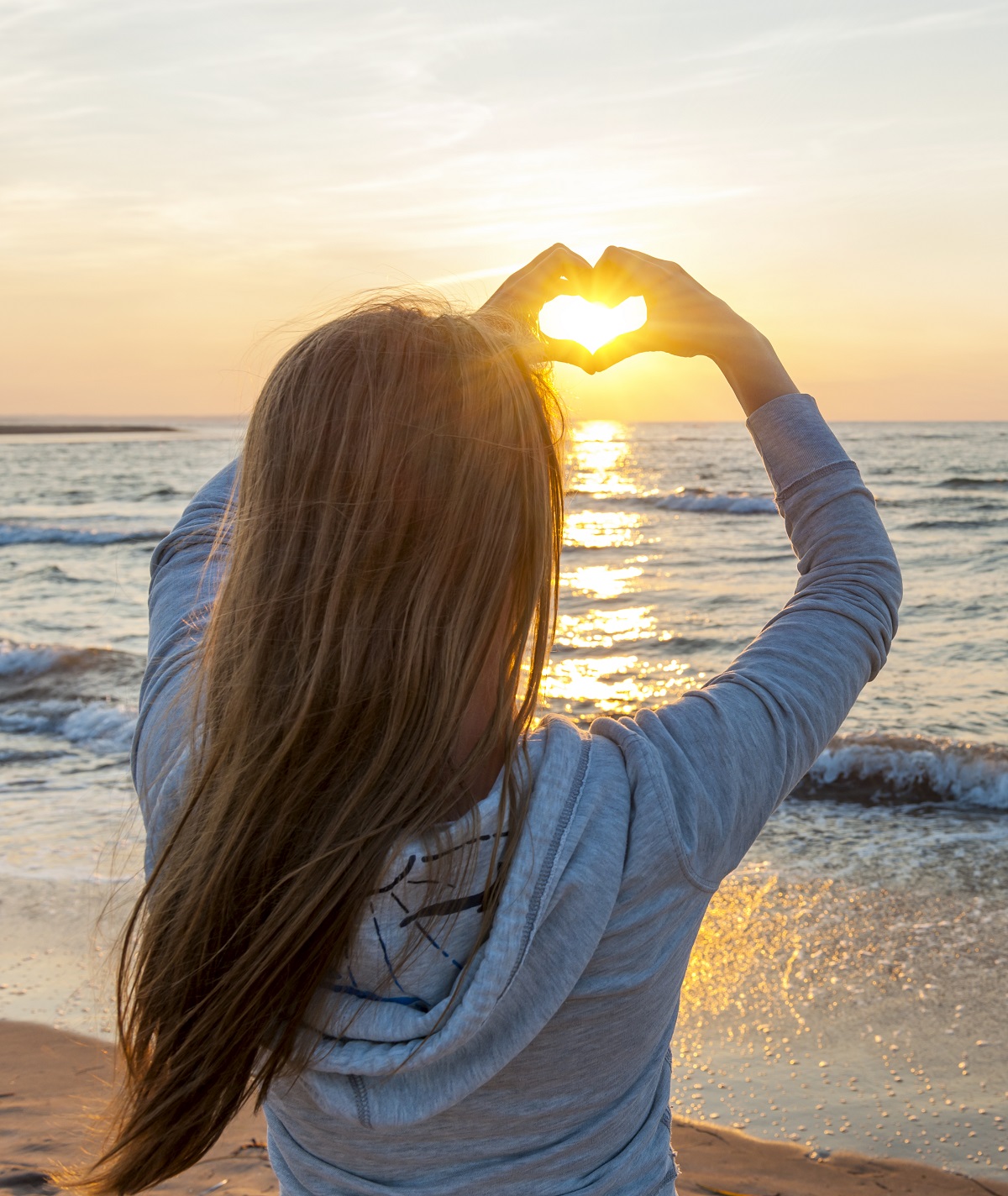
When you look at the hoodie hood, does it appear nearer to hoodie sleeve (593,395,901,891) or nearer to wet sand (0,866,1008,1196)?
hoodie sleeve (593,395,901,891)

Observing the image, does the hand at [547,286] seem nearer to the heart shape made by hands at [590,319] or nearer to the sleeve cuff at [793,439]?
the heart shape made by hands at [590,319]

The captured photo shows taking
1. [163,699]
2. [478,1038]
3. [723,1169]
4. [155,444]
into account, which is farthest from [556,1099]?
[155,444]

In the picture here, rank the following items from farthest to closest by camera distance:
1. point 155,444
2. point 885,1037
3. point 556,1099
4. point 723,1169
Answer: point 155,444, point 885,1037, point 723,1169, point 556,1099

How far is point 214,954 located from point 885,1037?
3024 millimetres

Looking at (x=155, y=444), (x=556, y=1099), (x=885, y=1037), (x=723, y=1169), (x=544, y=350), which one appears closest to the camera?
(x=556, y=1099)

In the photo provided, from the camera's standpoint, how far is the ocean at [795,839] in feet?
10.2

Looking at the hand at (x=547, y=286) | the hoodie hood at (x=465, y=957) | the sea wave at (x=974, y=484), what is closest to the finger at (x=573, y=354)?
the hand at (x=547, y=286)

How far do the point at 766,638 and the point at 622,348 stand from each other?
0.47 meters

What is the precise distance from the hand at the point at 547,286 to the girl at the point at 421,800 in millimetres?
277

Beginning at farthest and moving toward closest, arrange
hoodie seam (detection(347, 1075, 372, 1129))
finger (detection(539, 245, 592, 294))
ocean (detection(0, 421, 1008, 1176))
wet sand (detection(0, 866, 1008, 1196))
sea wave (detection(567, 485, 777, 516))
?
sea wave (detection(567, 485, 777, 516)), ocean (detection(0, 421, 1008, 1176)), wet sand (detection(0, 866, 1008, 1196)), finger (detection(539, 245, 592, 294)), hoodie seam (detection(347, 1075, 372, 1129))

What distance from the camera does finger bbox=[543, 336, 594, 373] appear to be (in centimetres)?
131

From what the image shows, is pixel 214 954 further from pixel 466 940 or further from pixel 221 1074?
pixel 466 940

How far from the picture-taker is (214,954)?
96 centimetres

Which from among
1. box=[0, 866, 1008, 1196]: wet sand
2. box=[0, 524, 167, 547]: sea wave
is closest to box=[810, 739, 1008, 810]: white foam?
box=[0, 866, 1008, 1196]: wet sand
